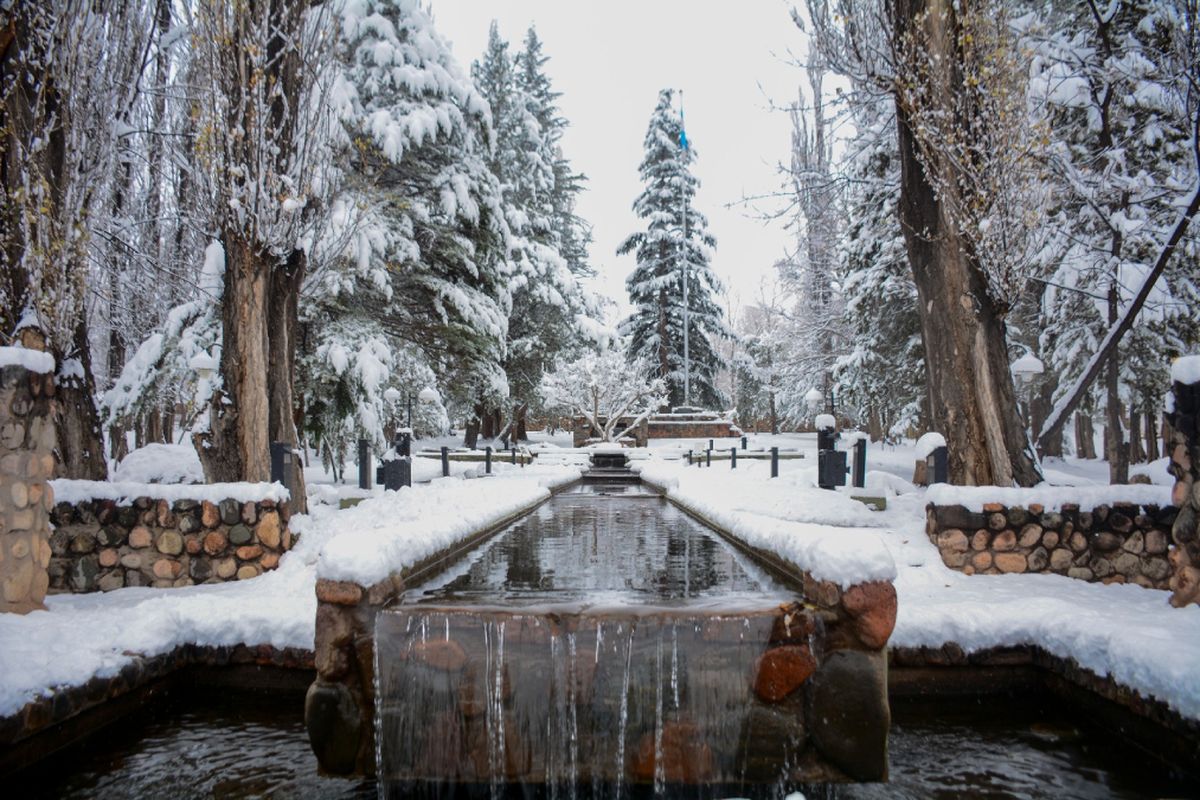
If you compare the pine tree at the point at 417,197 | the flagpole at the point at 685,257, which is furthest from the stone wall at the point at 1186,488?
the flagpole at the point at 685,257

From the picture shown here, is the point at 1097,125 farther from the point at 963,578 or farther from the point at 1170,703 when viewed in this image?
the point at 1170,703

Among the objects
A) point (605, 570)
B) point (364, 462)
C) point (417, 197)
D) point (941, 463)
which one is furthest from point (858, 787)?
point (417, 197)

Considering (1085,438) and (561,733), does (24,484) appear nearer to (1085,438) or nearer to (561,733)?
(561,733)

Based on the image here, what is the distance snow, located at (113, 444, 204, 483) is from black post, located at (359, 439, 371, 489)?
2489 mm

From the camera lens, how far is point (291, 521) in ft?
23.0

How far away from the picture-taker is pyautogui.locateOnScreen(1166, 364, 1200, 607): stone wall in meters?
4.82

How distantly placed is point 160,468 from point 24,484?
7.80 metres

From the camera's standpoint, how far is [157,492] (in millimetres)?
6156

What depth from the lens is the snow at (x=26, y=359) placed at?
4664 millimetres

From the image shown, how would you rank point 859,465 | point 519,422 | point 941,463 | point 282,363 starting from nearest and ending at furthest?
point 282,363 → point 941,463 → point 859,465 → point 519,422

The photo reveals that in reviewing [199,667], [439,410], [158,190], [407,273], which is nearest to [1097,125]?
[407,273]

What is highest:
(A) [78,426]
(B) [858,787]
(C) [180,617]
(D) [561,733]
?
(A) [78,426]

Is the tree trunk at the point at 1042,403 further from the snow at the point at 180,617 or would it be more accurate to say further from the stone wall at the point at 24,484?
the stone wall at the point at 24,484

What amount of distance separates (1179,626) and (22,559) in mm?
7676
